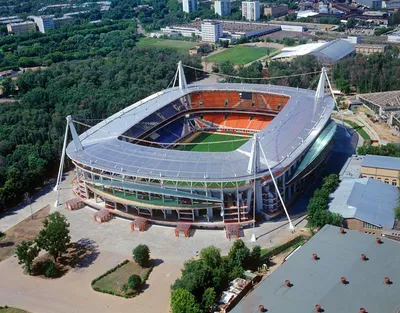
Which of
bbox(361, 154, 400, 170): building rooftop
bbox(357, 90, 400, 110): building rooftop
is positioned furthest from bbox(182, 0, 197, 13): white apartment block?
bbox(361, 154, 400, 170): building rooftop

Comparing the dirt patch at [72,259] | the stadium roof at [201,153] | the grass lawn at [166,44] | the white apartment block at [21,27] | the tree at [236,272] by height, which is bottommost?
the dirt patch at [72,259]

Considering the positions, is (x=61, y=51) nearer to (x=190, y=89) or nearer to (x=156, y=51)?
(x=156, y=51)

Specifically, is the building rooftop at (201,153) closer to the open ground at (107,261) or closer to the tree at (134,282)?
the open ground at (107,261)

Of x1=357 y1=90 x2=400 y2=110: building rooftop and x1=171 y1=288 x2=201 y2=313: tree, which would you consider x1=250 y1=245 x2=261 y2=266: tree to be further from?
x1=357 y1=90 x2=400 y2=110: building rooftop

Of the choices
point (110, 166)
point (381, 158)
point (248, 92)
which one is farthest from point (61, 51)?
point (381, 158)

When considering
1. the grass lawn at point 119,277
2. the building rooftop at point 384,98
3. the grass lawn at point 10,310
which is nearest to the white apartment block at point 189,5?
the building rooftop at point 384,98
